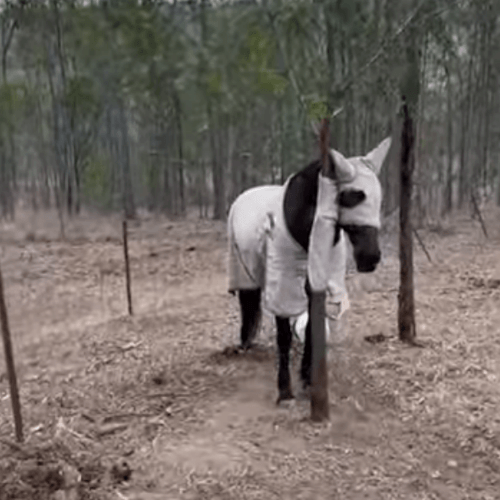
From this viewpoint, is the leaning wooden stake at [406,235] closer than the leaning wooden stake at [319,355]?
No

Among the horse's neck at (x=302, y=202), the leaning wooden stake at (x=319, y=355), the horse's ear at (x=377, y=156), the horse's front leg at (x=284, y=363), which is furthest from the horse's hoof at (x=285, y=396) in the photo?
the horse's ear at (x=377, y=156)

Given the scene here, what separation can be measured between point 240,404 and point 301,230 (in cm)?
131

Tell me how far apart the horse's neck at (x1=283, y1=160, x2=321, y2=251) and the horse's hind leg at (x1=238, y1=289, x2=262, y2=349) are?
1.45 metres

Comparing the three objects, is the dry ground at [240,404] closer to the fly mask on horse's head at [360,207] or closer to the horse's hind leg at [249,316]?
the horse's hind leg at [249,316]

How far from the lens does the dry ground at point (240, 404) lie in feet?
10.3

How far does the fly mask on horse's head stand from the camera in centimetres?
340

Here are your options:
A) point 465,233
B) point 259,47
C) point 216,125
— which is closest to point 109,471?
point 259,47

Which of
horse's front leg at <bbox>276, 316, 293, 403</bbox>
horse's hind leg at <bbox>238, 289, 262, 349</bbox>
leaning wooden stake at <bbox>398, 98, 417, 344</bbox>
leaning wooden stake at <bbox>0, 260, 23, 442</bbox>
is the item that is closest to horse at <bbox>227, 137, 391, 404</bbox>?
horse's front leg at <bbox>276, 316, 293, 403</bbox>

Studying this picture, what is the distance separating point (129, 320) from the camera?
6.43 meters

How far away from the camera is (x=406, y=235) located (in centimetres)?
514

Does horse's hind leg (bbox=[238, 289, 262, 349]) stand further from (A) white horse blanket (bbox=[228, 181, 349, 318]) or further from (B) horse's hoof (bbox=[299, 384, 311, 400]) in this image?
(B) horse's hoof (bbox=[299, 384, 311, 400])

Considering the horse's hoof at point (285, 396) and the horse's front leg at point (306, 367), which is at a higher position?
the horse's front leg at point (306, 367)

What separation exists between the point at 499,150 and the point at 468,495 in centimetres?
1583

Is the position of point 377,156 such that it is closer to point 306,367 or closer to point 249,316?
point 306,367
